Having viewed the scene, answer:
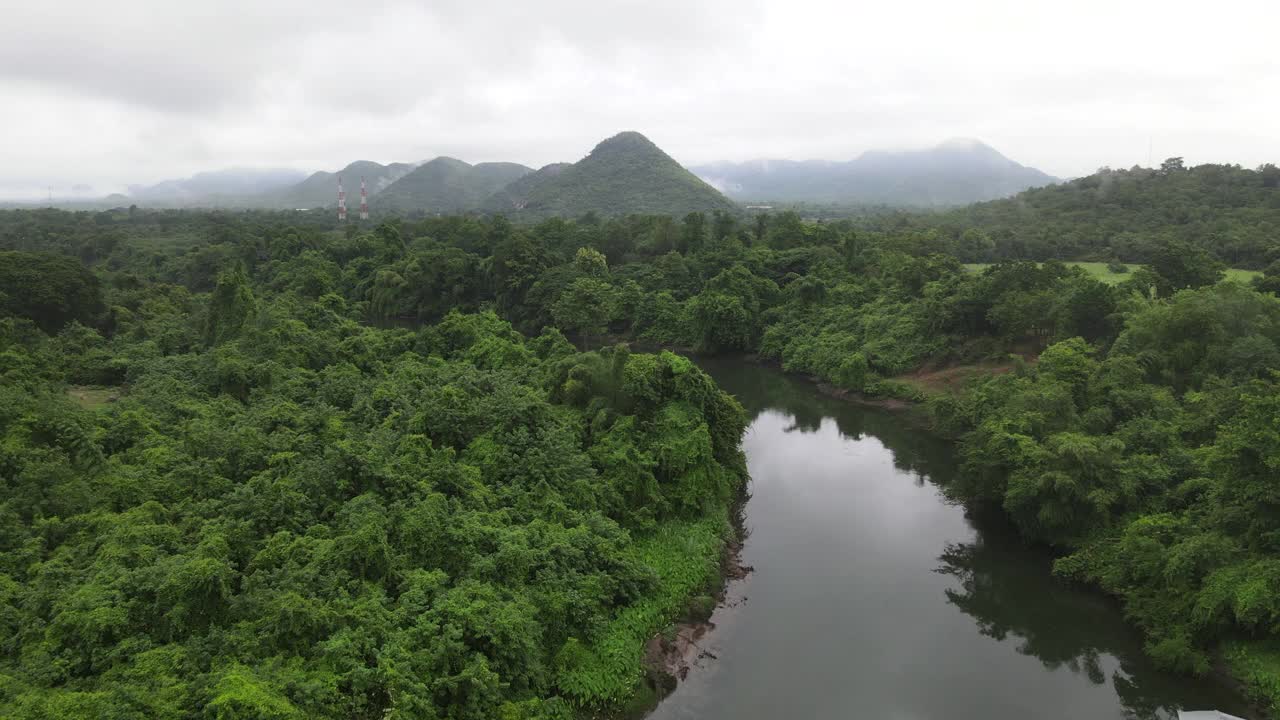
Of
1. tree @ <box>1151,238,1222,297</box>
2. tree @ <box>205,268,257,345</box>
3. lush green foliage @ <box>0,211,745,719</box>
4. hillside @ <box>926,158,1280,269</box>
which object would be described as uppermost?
hillside @ <box>926,158,1280,269</box>

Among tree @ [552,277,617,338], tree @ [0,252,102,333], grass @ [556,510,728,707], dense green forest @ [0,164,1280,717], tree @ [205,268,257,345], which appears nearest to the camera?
dense green forest @ [0,164,1280,717]

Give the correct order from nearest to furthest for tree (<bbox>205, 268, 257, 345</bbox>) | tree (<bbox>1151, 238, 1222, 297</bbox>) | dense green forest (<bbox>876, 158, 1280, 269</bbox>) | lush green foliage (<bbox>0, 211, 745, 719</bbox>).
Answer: lush green foliage (<bbox>0, 211, 745, 719</bbox>) → tree (<bbox>205, 268, 257, 345</bbox>) → tree (<bbox>1151, 238, 1222, 297</bbox>) → dense green forest (<bbox>876, 158, 1280, 269</bbox>)

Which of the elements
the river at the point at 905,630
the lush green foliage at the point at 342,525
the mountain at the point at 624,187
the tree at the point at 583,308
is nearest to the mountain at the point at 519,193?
the mountain at the point at 624,187

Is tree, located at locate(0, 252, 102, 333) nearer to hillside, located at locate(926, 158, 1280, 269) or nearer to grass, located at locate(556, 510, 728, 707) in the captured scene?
grass, located at locate(556, 510, 728, 707)

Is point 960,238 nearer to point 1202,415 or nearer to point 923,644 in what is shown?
point 1202,415

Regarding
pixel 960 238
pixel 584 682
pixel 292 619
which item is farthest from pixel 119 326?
pixel 960 238

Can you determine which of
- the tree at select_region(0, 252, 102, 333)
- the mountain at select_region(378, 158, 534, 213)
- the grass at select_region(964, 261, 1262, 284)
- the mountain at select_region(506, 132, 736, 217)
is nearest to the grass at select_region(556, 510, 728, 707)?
the grass at select_region(964, 261, 1262, 284)

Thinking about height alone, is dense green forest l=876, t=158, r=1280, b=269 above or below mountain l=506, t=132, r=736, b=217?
below

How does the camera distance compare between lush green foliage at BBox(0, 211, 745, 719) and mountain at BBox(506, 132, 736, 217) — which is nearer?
lush green foliage at BBox(0, 211, 745, 719)
